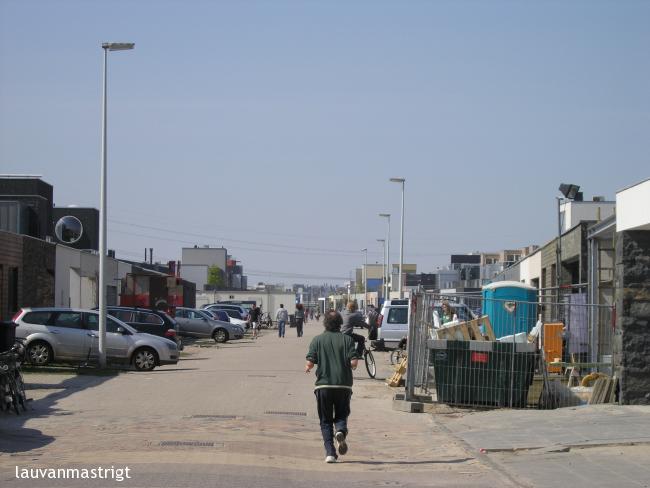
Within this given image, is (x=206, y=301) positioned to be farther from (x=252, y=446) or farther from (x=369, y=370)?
(x=252, y=446)

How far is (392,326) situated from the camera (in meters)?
32.3


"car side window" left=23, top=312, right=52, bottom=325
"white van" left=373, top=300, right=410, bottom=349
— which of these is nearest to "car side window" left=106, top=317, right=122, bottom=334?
"car side window" left=23, top=312, right=52, bottom=325

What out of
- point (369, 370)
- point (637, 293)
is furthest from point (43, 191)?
point (637, 293)

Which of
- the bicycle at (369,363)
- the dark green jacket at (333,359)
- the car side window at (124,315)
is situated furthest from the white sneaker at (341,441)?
the car side window at (124,315)

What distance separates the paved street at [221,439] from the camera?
31.7 feet

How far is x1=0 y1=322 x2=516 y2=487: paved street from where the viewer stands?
966 centimetres

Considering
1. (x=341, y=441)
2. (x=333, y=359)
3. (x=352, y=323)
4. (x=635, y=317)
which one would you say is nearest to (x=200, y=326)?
(x=352, y=323)

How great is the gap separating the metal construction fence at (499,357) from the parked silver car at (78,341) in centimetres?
856

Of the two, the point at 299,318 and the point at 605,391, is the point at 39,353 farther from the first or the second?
the point at 299,318

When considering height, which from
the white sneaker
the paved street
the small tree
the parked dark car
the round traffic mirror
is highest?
the round traffic mirror

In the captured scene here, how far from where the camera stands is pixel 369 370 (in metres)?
22.9

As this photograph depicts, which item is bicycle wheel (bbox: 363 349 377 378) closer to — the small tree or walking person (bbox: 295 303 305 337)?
walking person (bbox: 295 303 305 337)

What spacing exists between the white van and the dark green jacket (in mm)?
Result: 21081

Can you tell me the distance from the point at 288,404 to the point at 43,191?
32418 millimetres
